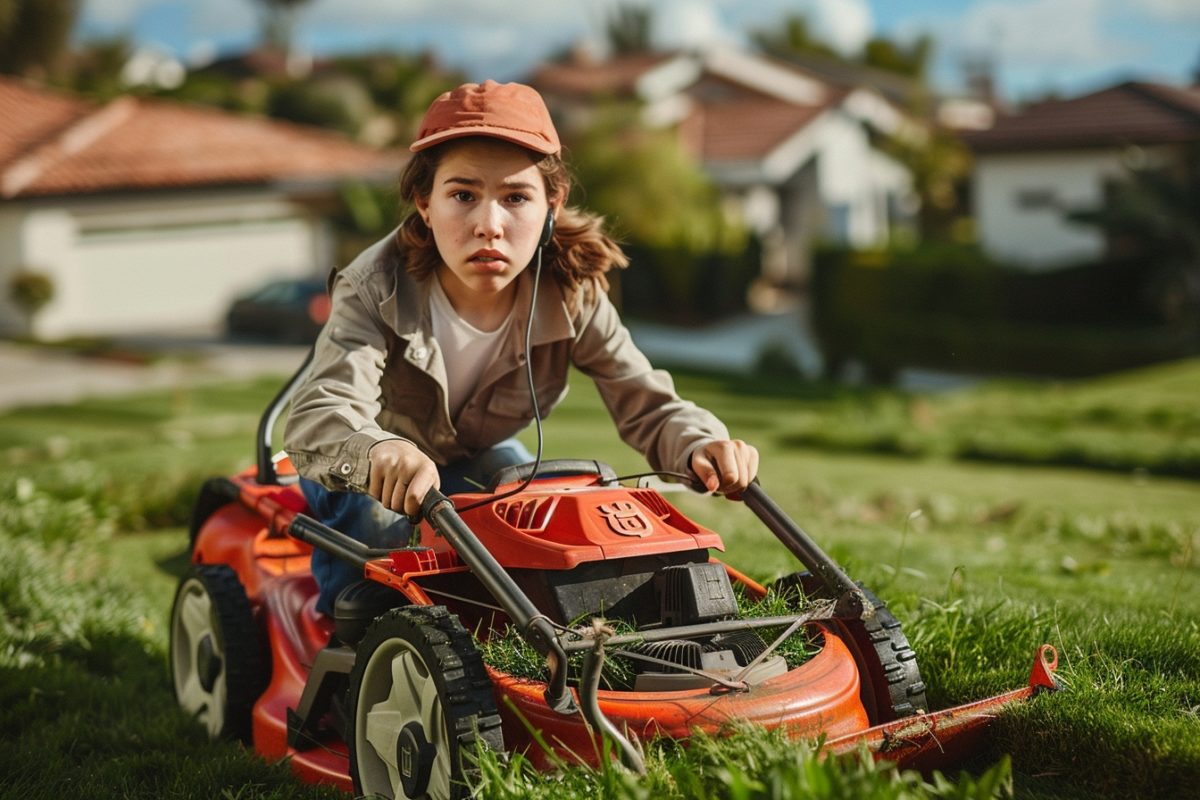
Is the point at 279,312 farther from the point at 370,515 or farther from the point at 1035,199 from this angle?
the point at 370,515

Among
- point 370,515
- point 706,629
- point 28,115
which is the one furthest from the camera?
point 28,115

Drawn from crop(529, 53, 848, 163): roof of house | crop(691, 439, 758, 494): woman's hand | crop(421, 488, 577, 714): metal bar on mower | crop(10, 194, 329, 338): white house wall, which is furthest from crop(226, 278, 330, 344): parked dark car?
crop(421, 488, 577, 714): metal bar on mower

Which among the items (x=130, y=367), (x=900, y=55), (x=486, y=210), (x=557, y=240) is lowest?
(x=130, y=367)

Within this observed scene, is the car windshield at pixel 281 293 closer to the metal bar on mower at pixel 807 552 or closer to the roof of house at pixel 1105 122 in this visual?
the roof of house at pixel 1105 122

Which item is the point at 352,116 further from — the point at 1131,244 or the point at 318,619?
the point at 318,619

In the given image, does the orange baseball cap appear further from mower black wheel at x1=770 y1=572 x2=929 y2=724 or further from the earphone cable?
mower black wheel at x1=770 y1=572 x2=929 y2=724

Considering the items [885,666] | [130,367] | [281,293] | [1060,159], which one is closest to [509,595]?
[885,666]

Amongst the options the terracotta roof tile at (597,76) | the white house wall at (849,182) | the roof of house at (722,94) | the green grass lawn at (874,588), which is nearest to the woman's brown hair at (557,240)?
the green grass lawn at (874,588)

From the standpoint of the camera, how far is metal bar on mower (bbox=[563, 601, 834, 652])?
109 inches

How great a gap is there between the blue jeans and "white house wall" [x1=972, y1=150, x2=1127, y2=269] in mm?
24386

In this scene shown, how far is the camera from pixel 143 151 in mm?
31188

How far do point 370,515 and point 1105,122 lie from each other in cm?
2593

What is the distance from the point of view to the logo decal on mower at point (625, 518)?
324 centimetres

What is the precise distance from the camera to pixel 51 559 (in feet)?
18.9
